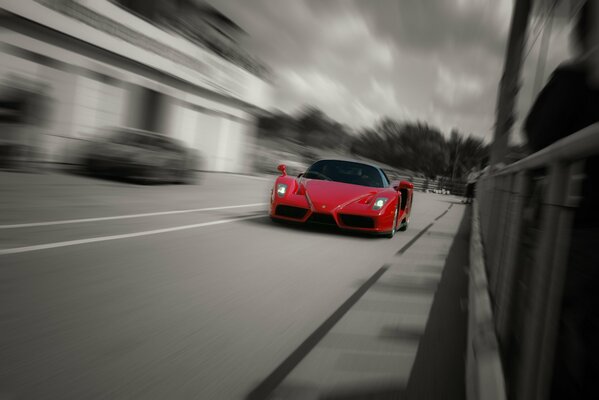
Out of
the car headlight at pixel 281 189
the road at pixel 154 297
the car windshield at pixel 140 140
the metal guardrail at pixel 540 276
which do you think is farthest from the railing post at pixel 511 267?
the car windshield at pixel 140 140

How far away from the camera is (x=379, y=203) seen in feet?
22.9

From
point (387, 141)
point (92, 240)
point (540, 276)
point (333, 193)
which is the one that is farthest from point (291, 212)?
point (387, 141)

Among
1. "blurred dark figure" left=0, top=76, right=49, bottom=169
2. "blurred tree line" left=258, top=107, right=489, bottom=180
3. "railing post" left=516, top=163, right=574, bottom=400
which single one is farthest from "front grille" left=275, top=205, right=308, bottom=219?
"blurred tree line" left=258, top=107, right=489, bottom=180

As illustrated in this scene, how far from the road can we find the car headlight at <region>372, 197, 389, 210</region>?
0.48 m

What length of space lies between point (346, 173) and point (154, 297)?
5.11m

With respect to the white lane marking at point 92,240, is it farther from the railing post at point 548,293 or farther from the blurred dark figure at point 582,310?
the blurred dark figure at point 582,310

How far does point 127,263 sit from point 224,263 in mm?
850

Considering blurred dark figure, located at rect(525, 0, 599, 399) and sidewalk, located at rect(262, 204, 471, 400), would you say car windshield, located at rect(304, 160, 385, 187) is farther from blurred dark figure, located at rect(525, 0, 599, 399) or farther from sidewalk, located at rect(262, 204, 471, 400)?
blurred dark figure, located at rect(525, 0, 599, 399)

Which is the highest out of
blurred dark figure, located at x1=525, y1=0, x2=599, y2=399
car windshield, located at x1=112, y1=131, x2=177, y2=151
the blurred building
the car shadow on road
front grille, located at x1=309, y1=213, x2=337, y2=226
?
the blurred building

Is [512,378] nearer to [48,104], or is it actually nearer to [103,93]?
[48,104]

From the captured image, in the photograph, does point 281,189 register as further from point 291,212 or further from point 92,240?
point 92,240

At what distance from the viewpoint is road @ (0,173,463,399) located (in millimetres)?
2053

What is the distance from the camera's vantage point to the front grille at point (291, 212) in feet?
22.8

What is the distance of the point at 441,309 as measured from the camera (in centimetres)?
369
